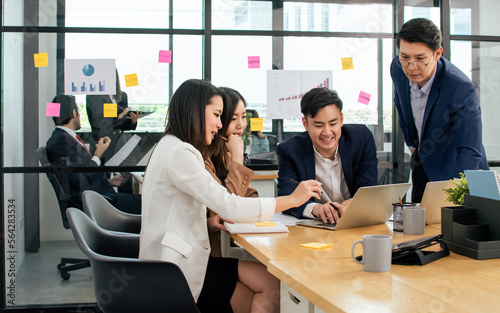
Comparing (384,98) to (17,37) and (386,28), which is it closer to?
(386,28)

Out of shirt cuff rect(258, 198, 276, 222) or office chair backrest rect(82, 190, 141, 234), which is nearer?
shirt cuff rect(258, 198, 276, 222)

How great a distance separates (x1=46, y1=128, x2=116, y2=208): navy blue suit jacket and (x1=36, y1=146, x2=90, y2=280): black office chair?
0.03 m

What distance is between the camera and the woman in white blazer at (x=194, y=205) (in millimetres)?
1848

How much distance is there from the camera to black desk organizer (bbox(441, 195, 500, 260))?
61.7 inches

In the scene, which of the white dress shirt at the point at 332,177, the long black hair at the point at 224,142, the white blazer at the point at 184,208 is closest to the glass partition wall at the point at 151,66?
the long black hair at the point at 224,142

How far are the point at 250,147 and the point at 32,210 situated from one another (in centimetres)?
161

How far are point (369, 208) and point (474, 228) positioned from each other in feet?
1.65

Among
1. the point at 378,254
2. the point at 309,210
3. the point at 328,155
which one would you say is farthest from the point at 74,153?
the point at 378,254

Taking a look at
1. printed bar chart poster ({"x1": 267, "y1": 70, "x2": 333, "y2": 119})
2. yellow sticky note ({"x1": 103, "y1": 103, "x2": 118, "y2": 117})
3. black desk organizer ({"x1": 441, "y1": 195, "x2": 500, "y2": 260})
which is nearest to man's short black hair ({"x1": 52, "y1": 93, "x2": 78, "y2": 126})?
yellow sticky note ({"x1": 103, "y1": 103, "x2": 118, "y2": 117})

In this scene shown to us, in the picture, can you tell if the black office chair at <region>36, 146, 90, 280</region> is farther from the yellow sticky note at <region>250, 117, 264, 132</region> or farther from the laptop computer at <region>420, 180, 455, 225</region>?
the laptop computer at <region>420, 180, 455, 225</region>

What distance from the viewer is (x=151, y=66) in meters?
3.83

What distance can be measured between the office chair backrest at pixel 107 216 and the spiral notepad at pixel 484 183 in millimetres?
1504

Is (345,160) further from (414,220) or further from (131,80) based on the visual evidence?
(131,80)

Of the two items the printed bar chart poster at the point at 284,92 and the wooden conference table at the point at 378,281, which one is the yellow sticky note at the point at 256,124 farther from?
the wooden conference table at the point at 378,281
